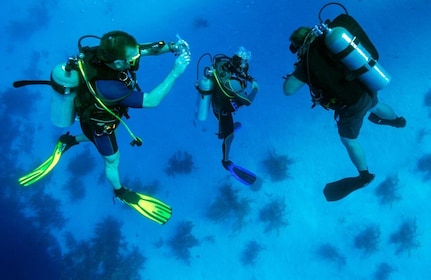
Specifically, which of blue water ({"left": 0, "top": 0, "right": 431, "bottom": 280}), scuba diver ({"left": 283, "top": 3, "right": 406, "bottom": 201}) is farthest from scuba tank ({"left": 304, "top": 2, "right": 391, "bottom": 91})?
blue water ({"left": 0, "top": 0, "right": 431, "bottom": 280})

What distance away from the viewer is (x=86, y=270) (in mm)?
12086

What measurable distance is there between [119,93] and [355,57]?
337cm

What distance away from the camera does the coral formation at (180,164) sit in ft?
35.0

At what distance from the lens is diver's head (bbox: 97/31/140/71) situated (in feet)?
14.4

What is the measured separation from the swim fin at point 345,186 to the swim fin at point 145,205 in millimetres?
3752

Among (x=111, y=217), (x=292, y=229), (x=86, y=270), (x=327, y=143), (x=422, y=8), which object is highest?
(x=422, y=8)

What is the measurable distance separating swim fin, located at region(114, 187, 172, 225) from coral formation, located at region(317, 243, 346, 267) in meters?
4.80

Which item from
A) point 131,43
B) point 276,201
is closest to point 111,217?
point 276,201

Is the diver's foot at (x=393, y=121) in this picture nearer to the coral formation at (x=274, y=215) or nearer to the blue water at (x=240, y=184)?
the blue water at (x=240, y=184)

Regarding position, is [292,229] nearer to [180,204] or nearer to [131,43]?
[180,204]

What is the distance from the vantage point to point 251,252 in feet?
33.6

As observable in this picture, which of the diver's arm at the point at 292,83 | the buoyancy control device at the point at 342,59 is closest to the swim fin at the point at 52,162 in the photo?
the diver's arm at the point at 292,83

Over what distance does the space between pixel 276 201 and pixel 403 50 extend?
18.5ft

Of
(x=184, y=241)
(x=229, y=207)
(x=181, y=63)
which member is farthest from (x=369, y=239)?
(x=181, y=63)
